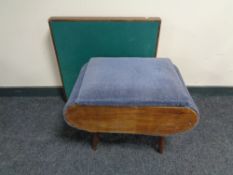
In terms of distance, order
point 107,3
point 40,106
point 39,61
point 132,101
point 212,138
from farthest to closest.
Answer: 1. point 40,106
2. point 39,61
3. point 212,138
4. point 107,3
5. point 132,101

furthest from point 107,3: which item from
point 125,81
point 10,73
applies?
point 10,73

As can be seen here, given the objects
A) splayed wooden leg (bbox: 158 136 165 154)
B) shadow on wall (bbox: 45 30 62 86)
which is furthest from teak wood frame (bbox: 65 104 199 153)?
shadow on wall (bbox: 45 30 62 86)

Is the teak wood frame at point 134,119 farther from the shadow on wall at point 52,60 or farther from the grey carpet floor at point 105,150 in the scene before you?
the shadow on wall at point 52,60

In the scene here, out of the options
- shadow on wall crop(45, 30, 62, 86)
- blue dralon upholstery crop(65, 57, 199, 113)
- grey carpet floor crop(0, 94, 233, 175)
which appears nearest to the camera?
blue dralon upholstery crop(65, 57, 199, 113)

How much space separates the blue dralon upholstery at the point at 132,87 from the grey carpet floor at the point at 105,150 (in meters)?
0.46

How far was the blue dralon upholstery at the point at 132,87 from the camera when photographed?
860 millimetres

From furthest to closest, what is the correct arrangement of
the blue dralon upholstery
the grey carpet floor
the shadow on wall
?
1. the shadow on wall
2. the grey carpet floor
3. the blue dralon upholstery

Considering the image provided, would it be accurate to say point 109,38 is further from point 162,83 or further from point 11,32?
point 11,32

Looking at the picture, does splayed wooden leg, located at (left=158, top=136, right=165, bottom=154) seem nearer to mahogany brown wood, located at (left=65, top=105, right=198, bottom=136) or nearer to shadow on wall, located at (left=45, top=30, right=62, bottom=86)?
mahogany brown wood, located at (left=65, top=105, right=198, bottom=136)

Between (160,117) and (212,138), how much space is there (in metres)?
0.64

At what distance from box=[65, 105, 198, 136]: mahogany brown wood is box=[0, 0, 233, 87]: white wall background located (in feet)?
2.15

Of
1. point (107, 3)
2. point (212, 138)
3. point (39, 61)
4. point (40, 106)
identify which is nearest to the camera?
point (107, 3)

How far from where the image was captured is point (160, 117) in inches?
35.2

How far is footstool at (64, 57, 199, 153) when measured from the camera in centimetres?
86
